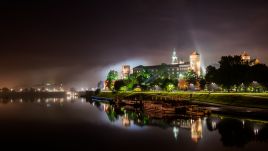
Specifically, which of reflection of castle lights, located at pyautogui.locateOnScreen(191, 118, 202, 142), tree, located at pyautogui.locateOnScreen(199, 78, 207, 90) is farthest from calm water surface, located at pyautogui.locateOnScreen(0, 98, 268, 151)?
tree, located at pyautogui.locateOnScreen(199, 78, 207, 90)

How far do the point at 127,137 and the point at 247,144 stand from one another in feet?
54.3

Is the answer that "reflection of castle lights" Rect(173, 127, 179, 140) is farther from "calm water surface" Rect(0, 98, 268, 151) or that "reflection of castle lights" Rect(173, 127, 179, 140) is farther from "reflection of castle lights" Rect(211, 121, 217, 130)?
"reflection of castle lights" Rect(211, 121, 217, 130)

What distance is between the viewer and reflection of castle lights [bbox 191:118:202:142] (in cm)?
4374

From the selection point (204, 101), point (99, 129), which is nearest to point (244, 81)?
point (204, 101)

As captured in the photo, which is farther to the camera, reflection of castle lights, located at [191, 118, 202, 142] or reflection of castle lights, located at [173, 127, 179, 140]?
reflection of castle lights, located at [173, 127, 179, 140]

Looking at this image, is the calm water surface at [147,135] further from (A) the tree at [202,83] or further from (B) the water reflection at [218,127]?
(A) the tree at [202,83]

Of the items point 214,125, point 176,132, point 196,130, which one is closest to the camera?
point 176,132

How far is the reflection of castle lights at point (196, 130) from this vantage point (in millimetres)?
43744

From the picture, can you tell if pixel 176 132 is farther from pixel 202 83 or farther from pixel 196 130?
pixel 202 83

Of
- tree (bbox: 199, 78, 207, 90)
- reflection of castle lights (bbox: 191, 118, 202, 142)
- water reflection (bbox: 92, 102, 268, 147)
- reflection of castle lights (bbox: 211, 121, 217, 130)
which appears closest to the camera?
water reflection (bbox: 92, 102, 268, 147)

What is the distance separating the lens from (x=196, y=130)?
4928 centimetres

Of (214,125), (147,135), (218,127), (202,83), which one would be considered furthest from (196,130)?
(202,83)

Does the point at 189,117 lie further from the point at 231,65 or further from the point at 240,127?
the point at 231,65

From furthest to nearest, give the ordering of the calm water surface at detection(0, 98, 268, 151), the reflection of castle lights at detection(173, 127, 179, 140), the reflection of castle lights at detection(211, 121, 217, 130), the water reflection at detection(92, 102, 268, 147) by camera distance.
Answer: the reflection of castle lights at detection(211, 121, 217, 130), the reflection of castle lights at detection(173, 127, 179, 140), the water reflection at detection(92, 102, 268, 147), the calm water surface at detection(0, 98, 268, 151)
